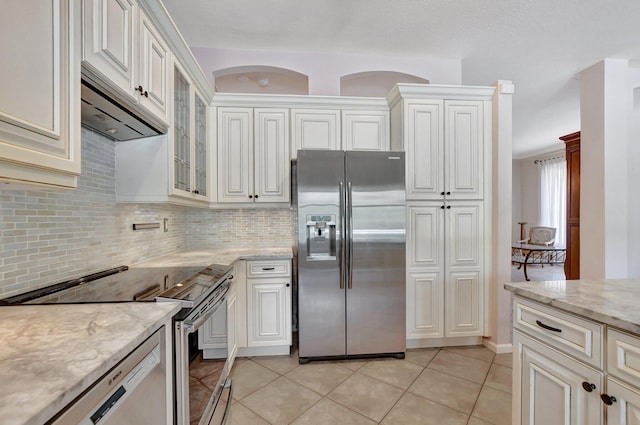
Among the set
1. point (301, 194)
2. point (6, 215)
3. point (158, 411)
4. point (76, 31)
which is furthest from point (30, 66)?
point (301, 194)

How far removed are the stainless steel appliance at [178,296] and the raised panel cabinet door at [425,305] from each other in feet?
5.26

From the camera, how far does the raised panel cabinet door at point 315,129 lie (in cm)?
268

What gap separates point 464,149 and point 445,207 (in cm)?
57

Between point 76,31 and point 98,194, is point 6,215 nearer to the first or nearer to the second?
point 98,194

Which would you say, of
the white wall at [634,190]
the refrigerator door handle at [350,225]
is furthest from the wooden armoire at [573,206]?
the refrigerator door handle at [350,225]

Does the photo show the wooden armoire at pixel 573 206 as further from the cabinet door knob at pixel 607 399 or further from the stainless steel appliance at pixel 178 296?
the stainless steel appliance at pixel 178 296

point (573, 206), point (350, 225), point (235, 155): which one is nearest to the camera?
point (350, 225)

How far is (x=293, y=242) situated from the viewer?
2.97 metres

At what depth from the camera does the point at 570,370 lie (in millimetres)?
1019

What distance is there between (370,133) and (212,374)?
2.35 metres

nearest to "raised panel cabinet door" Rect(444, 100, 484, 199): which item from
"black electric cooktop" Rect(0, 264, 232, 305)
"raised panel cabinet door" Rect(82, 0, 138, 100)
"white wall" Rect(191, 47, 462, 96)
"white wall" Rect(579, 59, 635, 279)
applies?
"white wall" Rect(191, 47, 462, 96)

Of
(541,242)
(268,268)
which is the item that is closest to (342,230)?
(268,268)

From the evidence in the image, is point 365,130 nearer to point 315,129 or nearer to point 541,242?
point 315,129

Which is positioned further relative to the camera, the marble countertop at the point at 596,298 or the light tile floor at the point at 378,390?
the light tile floor at the point at 378,390
